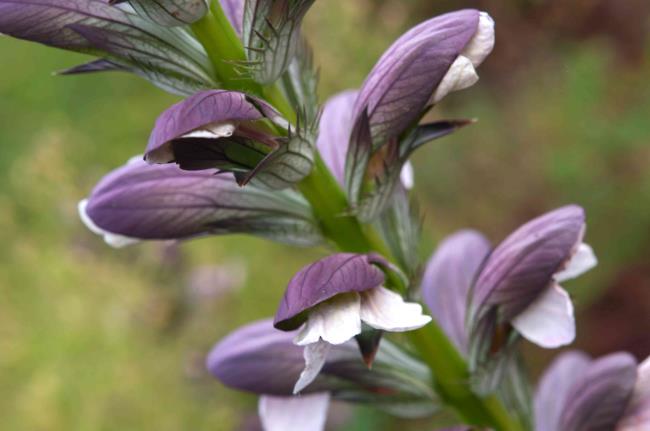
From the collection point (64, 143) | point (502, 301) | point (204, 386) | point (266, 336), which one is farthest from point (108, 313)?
point (502, 301)

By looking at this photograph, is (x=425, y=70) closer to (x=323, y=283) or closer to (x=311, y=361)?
(x=323, y=283)

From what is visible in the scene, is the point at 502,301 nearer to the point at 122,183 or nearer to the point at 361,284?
A: the point at 361,284

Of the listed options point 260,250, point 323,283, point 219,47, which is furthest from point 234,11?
point 260,250

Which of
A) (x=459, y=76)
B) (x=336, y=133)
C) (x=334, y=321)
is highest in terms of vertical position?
(x=459, y=76)

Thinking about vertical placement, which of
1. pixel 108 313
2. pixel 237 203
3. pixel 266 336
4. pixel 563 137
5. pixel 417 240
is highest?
pixel 237 203

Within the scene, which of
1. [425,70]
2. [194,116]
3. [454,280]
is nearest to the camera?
[194,116]

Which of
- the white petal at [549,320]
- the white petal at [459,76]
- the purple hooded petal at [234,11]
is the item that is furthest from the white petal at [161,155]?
the white petal at [549,320]
